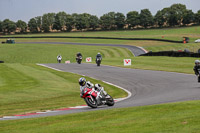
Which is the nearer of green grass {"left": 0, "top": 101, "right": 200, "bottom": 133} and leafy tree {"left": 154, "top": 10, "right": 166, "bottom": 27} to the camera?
green grass {"left": 0, "top": 101, "right": 200, "bottom": 133}

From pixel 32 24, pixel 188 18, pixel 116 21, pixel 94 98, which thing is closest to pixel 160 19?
pixel 188 18

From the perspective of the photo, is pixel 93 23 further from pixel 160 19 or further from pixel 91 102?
pixel 91 102

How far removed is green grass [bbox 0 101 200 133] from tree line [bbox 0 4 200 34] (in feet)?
430

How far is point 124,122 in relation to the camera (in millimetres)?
9227

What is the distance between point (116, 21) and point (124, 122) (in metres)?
151

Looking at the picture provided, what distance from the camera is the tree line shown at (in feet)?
464

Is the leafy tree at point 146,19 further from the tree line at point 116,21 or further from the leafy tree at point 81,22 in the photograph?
the leafy tree at point 81,22

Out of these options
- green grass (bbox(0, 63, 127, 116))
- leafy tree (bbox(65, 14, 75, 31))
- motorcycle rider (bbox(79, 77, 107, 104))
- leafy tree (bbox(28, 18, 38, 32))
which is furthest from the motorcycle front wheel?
leafy tree (bbox(28, 18, 38, 32))

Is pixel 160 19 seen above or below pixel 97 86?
above

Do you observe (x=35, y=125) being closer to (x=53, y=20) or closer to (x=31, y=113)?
(x=31, y=113)

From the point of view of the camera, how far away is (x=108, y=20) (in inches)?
6383

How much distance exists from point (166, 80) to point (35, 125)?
14920mm

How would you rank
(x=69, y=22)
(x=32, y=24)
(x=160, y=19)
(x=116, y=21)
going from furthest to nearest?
(x=32, y=24) → (x=69, y=22) → (x=116, y=21) → (x=160, y=19)

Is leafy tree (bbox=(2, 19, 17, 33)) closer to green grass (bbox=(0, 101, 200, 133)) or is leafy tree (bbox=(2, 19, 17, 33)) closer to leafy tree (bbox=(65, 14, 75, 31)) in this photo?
leafy tree (bbox=(65, 14, 75, 31))
